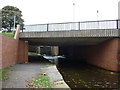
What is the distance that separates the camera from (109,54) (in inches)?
568

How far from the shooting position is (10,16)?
33406 millimetres

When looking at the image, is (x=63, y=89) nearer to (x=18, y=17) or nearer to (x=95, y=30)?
(x=95, y=30)

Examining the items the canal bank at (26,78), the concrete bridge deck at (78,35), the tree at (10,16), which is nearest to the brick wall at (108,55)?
the concrete bridge deck at (78,35)

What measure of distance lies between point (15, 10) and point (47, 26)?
22861mm

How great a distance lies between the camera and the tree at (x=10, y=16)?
32.6 meters

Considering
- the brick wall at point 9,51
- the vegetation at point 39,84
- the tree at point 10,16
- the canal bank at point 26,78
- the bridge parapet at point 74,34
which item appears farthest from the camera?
the tree at point 10,16

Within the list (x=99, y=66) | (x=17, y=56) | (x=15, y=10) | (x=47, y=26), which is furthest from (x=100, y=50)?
(x=15, y=10)

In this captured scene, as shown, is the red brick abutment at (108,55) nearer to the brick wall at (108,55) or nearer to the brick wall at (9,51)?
the brick wall at (108,55)

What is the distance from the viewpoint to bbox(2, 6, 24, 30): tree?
32.6m

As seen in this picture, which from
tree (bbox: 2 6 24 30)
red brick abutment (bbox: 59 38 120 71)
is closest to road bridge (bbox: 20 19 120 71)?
red brick abutment (bbox: 59 38 120 71)

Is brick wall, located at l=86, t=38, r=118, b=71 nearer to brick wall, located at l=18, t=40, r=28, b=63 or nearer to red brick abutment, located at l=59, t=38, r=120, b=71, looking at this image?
red brick abutment, located at l=59, t=38, r=120, b=71

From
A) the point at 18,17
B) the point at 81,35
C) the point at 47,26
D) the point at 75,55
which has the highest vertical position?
the point at 18,17

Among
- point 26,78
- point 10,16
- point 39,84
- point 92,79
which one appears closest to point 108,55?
point 92,79

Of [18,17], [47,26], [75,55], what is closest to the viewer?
[47,26]
